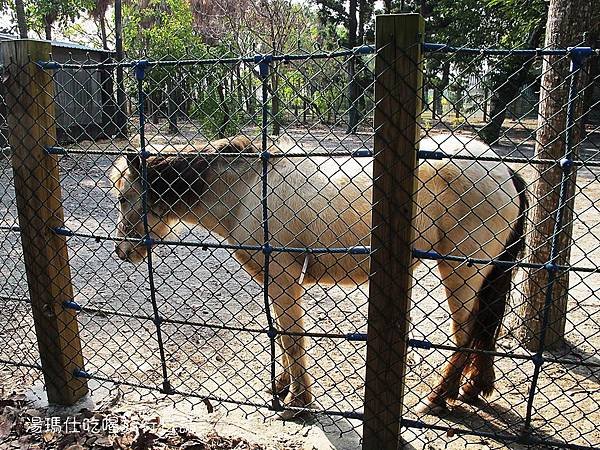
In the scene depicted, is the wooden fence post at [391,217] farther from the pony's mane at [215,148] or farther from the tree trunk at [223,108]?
the pony's mane at [215,148]

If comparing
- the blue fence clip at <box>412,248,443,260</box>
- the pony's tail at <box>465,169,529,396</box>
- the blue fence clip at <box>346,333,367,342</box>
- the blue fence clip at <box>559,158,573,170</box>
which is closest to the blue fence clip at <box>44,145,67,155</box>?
the blue fence clip at <box>346,333,367,342</box>

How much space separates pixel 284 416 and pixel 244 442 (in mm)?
388

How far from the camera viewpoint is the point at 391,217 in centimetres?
223

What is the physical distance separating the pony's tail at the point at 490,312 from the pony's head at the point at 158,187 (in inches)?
66.9

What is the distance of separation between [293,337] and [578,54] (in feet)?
7.04

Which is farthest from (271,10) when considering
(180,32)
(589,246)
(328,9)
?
(589,246)

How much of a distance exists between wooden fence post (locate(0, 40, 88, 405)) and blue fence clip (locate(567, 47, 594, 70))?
2.42 metres

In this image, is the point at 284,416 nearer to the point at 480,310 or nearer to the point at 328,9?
the point at 480,310

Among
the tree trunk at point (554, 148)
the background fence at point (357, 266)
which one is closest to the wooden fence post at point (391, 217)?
the background fence at point (357, 266)

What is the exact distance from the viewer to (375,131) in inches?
85.7

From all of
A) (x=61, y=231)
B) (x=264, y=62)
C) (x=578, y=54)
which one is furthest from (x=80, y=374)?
(x=578, y=54)

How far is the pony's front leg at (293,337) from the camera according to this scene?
3299mm

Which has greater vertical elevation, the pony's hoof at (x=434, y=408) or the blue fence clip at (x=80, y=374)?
the blue fence clip at (x=80, y=374)

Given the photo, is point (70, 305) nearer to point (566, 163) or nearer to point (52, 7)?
point (566, 163)
